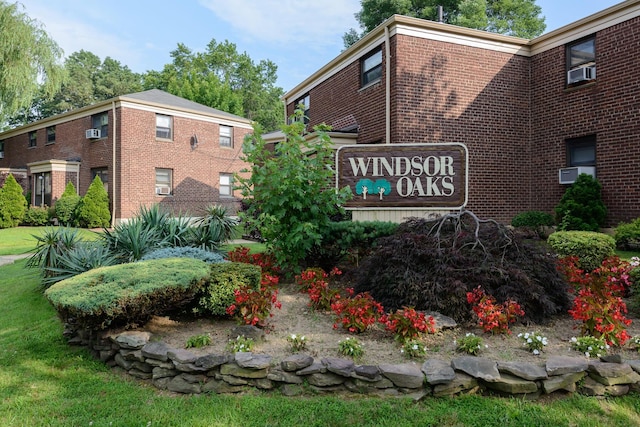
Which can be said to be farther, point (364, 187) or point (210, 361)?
point (364, 187)

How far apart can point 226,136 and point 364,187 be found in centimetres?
1833

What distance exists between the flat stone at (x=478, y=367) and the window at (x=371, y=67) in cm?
989

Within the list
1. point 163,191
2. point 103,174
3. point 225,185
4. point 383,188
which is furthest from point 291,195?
point 225,185

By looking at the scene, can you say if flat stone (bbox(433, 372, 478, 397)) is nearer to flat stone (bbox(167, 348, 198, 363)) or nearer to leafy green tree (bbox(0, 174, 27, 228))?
flat stone (bbox(167, 348, 198, 363))

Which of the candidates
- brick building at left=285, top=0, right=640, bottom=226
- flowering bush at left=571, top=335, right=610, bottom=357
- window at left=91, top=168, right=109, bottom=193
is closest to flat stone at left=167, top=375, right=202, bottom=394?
flowering bush at left=571, top=335, right=610, bottom=357

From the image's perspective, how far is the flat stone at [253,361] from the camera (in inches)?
130

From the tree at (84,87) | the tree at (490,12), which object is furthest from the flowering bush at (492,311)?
the tree at (84,87)

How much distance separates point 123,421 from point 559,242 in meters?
6.80

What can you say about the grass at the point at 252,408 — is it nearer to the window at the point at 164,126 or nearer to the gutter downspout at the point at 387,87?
the gutter downspout at the point at 387,87

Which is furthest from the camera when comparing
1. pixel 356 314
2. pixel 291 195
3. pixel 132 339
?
pixel 291 195

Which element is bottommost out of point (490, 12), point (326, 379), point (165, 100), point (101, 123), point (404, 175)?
point (326, 379)

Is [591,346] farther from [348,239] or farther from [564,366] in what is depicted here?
[348,239]

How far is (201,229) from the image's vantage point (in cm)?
782

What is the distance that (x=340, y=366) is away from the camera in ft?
10.5
